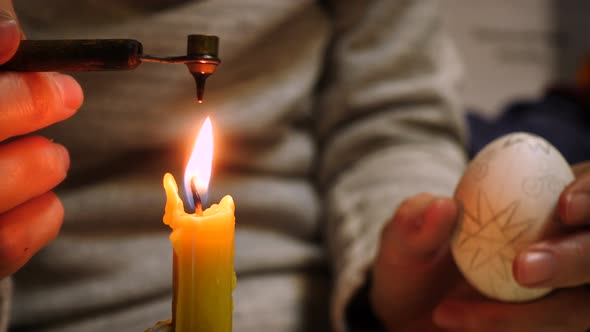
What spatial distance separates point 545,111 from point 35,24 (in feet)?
2.73

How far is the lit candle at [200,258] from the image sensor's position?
221 millimetres

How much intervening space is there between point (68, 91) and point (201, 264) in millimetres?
137

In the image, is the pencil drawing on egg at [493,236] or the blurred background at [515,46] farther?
the blurred background at [515,46]

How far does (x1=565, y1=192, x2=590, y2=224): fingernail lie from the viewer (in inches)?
13.6

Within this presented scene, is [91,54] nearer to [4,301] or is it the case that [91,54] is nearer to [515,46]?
[4,301]

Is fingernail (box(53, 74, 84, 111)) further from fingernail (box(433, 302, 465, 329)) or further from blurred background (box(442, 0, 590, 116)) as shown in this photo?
blurred background (box(442, 0, 590, 116))

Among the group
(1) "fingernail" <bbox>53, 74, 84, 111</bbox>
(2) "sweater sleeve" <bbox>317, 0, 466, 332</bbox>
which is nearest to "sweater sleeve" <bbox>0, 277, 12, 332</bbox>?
(1) "fingernail" <bbox>53, 74, 84, 111</bbox>

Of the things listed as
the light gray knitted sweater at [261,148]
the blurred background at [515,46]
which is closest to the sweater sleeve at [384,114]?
the light gray knitted sweater at [261,148]

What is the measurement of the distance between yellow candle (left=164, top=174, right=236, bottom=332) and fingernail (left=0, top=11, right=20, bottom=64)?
89 millimetres

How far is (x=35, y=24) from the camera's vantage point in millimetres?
454

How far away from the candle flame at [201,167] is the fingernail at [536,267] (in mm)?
221

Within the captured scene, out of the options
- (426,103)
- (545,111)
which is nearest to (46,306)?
(426,103)

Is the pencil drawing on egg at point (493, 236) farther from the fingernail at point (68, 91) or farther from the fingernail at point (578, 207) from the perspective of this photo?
the fingernail at point (68, 91)

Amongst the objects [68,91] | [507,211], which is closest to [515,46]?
[507,211]
